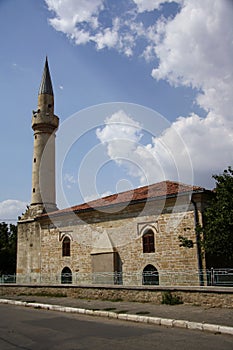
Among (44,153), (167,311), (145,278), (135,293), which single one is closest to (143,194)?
(145,278)

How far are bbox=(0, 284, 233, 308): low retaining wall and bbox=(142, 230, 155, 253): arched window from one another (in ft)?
14.9

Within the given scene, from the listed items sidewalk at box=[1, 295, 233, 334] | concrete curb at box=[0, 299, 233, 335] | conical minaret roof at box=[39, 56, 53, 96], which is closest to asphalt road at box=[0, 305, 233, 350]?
concrete curb at box=[0, 299, 233, 335]

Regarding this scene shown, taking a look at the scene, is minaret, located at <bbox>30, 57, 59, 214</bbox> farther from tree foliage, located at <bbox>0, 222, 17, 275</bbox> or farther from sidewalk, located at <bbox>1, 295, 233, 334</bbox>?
sidewalk, located at <bbox>1, 295, 233, 334</bbox>

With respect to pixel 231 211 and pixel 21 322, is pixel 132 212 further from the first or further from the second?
pixel 21 322

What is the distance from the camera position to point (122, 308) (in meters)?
11.4

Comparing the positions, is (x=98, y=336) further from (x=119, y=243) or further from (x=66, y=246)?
(x=66, y=246)

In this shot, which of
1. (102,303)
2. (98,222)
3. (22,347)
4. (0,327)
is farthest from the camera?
(98,222)

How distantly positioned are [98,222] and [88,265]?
Result: 2505 millimetres

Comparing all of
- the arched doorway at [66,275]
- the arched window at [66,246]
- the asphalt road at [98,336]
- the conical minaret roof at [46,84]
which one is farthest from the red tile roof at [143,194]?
the conical minaret roof at [46,84]

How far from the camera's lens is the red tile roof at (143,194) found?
17627mm

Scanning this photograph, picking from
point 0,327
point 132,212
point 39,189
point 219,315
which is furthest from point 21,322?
point 39,189

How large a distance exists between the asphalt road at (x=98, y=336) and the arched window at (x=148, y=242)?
8.55 meters

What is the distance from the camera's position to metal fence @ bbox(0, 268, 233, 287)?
41.8 feet

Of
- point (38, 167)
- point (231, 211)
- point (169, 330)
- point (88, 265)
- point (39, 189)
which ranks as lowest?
point (169, 330)
